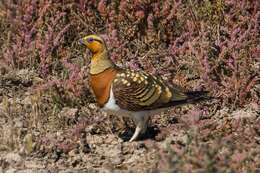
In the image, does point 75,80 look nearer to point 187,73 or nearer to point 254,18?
point 187,73

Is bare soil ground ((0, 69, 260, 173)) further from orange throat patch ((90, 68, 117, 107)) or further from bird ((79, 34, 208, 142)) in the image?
orange throat patch ((90, 68, 117, 107))

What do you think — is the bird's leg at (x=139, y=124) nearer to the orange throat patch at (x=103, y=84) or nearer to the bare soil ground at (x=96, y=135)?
the bare soil ground at (x=96, y=135)

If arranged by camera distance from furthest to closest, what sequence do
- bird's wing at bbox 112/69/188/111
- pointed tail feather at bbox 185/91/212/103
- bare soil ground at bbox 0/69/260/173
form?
pointed tail feather at bbox 185/91/212/103, bird's wing at bbox 112/69/188/111, bare soil ground at bbox 0/69/260/173

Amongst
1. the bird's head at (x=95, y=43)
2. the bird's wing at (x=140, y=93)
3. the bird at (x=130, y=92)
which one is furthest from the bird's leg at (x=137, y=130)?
the bird's head at (x=95, y=43)

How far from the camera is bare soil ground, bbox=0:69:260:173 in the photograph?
16.3ft

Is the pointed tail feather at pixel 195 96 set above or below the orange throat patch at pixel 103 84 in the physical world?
below

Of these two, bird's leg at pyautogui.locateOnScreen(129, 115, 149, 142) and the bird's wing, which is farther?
bird's leg at pyautogui.locateOnScreen(129, 115, 149, 142)

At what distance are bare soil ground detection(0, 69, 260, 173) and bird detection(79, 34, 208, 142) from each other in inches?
7.0

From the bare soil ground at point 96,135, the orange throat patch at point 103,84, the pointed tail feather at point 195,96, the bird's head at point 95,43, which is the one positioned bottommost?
the bare soil ground at point 96,135

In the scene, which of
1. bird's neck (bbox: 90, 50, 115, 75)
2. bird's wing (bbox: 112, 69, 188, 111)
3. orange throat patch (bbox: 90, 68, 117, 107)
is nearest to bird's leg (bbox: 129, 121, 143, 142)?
bird's wing (bbox: 112, 69, 188, 111)

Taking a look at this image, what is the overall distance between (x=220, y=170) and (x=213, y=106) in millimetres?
2059

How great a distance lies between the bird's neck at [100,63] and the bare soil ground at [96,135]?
1.52ft

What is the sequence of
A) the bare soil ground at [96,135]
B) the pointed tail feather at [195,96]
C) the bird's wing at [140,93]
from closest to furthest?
the bare soil ground at [96,135]
the bird's wing at [140,93]
the pointed tail feather at [195,96]

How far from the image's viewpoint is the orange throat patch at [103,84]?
512cm
